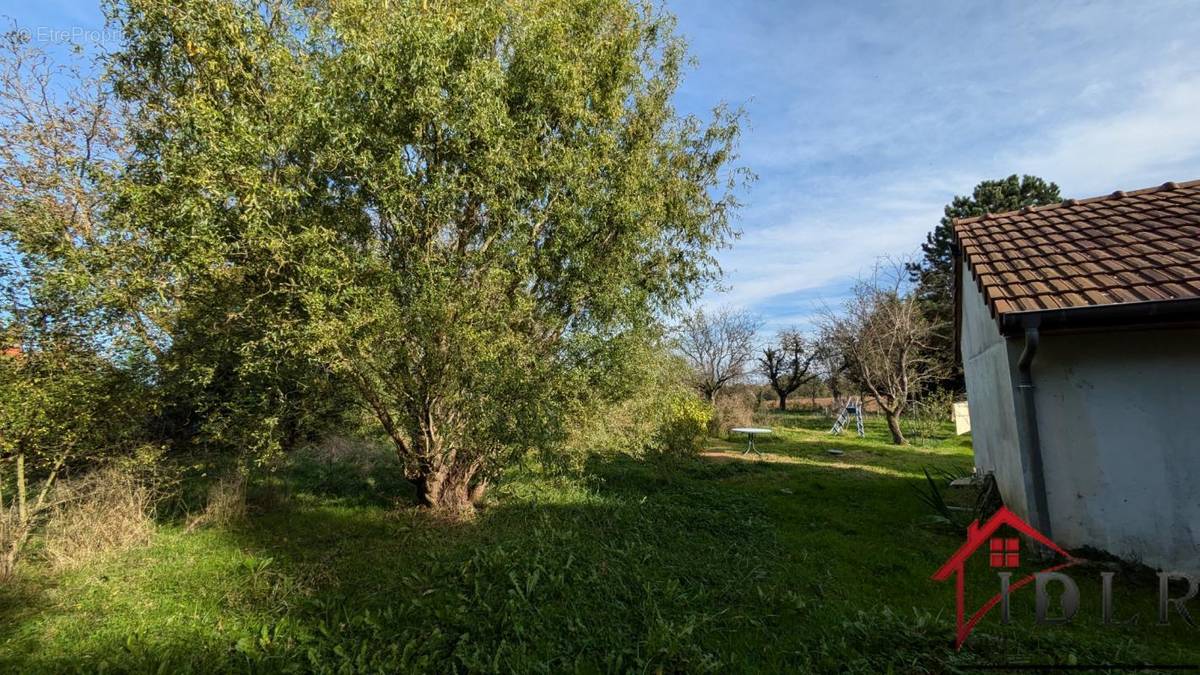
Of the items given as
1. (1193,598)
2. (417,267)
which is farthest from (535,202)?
(1193,598)

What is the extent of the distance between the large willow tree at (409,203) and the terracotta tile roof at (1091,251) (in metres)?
4.30

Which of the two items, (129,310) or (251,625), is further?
(129,310)

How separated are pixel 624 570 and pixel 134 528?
6.06 m

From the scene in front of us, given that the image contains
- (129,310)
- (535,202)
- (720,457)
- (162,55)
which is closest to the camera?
(129,310)

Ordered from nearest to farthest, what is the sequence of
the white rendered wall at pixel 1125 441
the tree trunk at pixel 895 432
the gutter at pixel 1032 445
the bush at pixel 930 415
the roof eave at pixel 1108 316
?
the roof eave at pixel 1108 316 → the white rendered wall at pixel 1125 441 → the gutter at pixel 1032 445 → the tree trunk at pixel 895 432 → the bush at pixel 930 415

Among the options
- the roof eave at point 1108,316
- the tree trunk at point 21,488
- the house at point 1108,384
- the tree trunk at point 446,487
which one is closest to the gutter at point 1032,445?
the house at point 1108,384

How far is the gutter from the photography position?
4.80 m

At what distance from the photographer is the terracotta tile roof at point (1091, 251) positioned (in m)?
4.52

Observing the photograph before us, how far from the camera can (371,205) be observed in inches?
237

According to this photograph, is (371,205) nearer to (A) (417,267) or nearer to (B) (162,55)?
(A) (417,267)

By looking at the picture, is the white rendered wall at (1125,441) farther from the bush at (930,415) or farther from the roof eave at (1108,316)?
the bush at (930,415)

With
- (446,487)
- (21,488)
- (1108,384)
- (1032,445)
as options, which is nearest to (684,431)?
(446,487)

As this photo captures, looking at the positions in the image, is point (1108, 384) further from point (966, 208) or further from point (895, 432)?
point (966, 208)

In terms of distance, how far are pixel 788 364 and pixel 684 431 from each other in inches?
906
